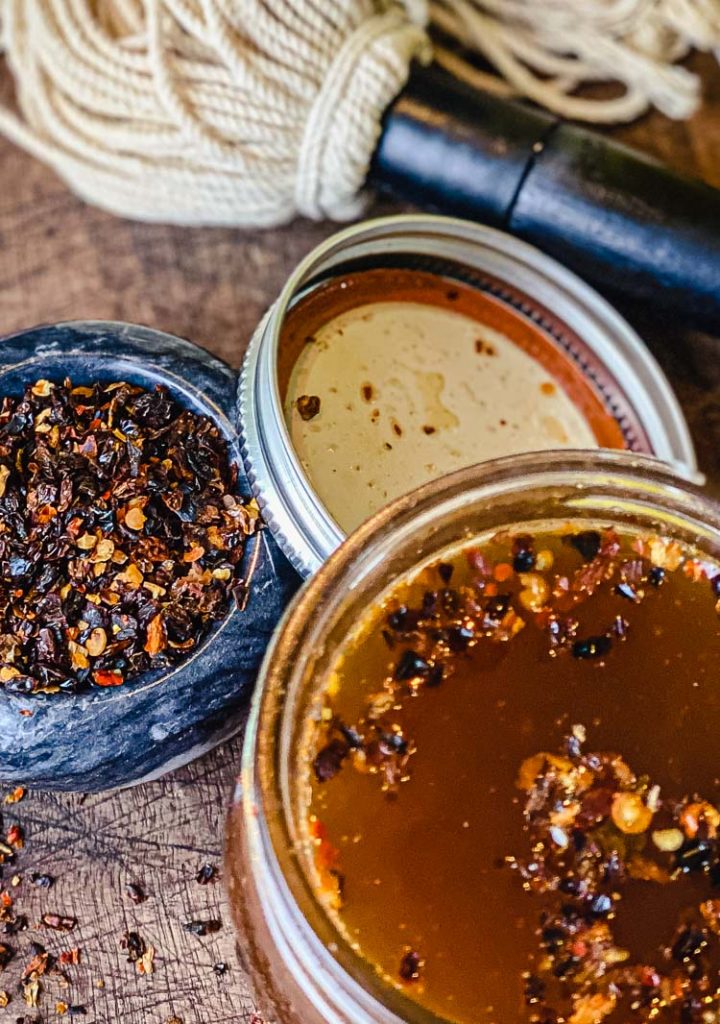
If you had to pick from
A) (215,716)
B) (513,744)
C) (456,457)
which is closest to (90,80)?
(456,457)

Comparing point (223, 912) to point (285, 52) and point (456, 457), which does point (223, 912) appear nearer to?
point (456, 457)

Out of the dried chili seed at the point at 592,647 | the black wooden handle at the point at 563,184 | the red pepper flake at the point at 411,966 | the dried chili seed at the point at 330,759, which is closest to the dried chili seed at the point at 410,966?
the red pepper flake at the point at 411,966

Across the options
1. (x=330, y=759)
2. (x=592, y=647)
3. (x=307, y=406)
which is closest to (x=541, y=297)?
(x=307, y=406)

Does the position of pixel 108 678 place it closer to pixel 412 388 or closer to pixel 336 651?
pixel 336 651


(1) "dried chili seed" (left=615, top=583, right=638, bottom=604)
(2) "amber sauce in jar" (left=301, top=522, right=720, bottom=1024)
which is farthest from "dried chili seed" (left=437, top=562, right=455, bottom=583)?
(1) "dried chili seed" (left=615, top=583, right=638, bottom=604)

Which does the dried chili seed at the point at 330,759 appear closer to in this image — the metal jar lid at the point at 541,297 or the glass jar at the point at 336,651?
the glass jar at the point at 336,651

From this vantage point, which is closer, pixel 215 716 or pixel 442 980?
pixel 442 980
